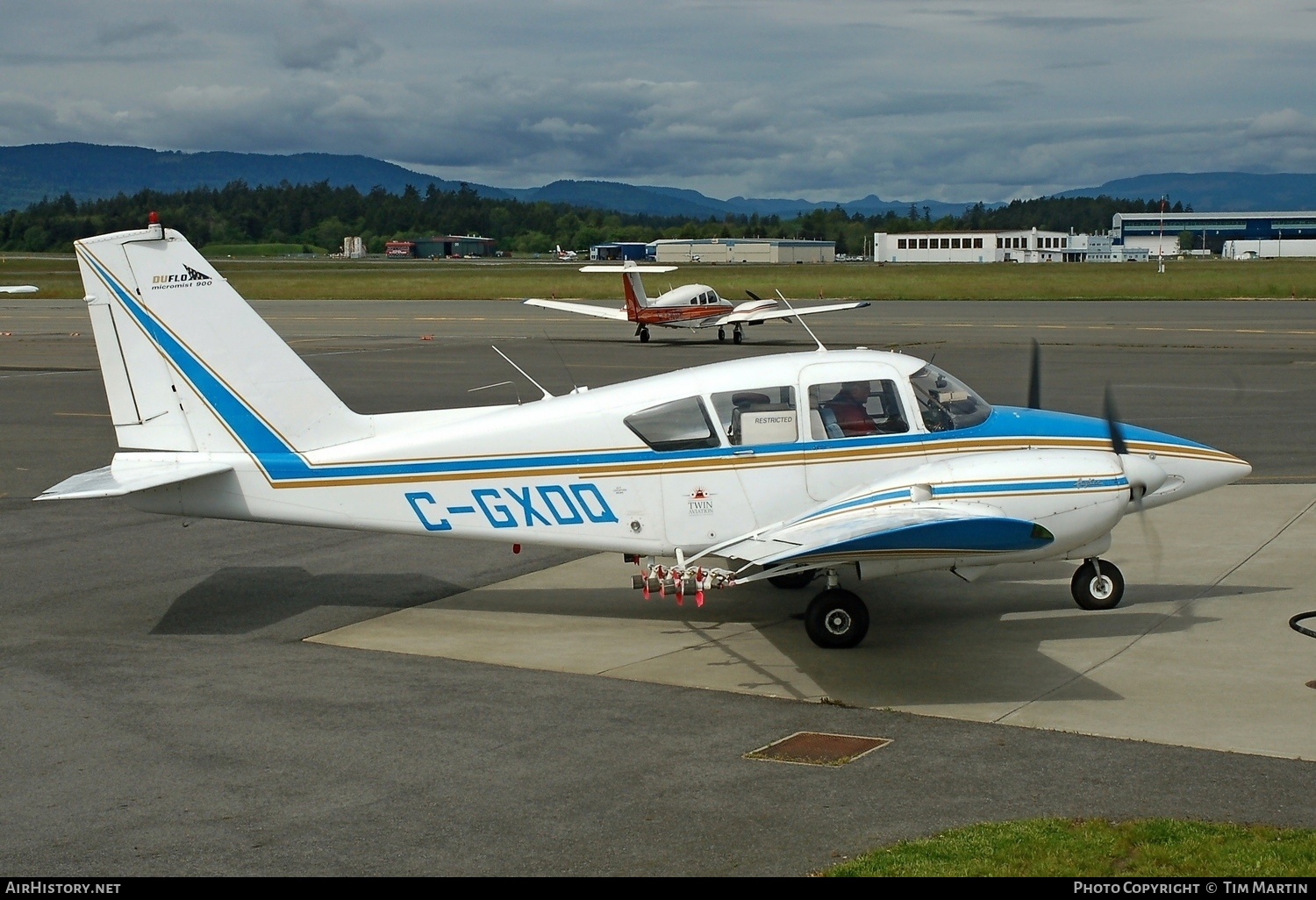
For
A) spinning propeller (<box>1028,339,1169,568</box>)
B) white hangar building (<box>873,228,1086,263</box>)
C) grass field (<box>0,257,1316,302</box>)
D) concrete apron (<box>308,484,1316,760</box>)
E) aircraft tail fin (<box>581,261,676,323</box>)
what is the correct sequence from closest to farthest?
1. concrete apron (<box>308,484,1316,760</box>)
2. spinning propeller (<box>1028,339,1169,568</box>)
3. aircraft tail fin (<box>581,261,676,323</box>)
4. grass field (<box>0,257,1316,302</box>)
5. white hangar building (<box>873,228,1086,263</box>)

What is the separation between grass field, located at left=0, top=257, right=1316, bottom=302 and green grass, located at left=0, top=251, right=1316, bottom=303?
0.28ft

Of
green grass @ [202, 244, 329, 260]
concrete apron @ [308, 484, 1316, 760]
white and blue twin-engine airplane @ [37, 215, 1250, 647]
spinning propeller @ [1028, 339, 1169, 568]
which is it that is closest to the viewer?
concrete apron @ [308, 484, 1316, 760]

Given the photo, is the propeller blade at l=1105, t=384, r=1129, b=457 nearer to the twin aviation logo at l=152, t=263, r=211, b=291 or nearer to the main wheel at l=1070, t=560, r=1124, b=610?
the main wheel at l=1070, t=560, r=1124, b=610

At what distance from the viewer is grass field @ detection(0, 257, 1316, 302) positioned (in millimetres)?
82750

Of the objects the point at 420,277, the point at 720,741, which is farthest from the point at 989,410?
the point at 420,277

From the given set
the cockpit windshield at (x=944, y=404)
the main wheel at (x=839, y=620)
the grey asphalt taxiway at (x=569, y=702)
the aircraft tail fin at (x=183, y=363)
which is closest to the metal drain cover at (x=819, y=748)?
the grey asphalt taxiway at (x=569, y=702)

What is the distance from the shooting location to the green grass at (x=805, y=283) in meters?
82.8

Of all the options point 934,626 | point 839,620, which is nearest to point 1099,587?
point 934,626

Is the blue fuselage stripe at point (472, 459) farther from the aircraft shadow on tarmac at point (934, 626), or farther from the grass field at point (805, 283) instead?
the grass field at point (805, 283)

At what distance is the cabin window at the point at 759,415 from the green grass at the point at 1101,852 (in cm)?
458

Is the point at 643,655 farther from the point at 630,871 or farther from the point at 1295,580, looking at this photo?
the point at 1295,580

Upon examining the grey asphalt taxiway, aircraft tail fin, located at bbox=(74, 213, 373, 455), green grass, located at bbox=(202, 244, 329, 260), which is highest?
green grass, located at bbox=(202, 244, 329, 260)

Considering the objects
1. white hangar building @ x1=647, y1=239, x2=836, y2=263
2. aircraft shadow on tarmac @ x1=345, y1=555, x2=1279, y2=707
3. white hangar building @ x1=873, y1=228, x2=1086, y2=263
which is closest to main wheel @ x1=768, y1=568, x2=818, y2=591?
aircraft shadow on tarmac @ x1=345, y1=555, x2=1279, y2=707

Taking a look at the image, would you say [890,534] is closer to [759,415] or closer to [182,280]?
[759,415]
